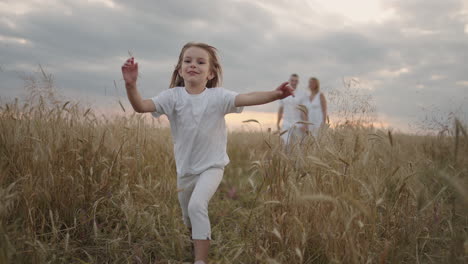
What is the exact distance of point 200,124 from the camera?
251 centimetres

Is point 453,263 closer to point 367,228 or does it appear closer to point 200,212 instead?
point 367,228

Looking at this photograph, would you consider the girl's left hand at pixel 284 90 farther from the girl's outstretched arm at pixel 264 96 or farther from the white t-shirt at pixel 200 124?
the white t-shirt at pixel 200 124

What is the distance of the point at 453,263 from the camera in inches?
73.0

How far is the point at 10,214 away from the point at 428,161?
3468 millimetres

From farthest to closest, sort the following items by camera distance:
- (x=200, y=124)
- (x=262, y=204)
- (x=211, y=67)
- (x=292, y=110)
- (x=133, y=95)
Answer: (x=292, y=110), (x=211, y=67), (x=200, y=124), (x=133, y=95), (x=262, y=204)

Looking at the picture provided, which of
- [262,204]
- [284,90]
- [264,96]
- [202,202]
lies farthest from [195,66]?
[262,204]

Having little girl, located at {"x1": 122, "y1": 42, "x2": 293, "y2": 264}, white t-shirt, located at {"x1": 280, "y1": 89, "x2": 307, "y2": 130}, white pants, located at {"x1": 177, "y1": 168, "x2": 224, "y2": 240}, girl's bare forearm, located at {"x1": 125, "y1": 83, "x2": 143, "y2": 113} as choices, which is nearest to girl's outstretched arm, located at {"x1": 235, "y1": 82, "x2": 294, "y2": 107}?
little girl, located at {"x1": 122, "y1": 42, "x2": 293, "y2": 264}

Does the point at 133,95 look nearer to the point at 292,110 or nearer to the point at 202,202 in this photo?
the point at 202,202

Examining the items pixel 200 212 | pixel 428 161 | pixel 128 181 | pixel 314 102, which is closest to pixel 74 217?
pixel 128 181

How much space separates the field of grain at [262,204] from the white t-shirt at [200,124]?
1.10ft

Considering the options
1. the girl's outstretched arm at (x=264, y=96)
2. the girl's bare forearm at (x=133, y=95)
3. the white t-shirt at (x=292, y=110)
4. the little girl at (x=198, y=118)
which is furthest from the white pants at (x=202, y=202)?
the white t-shirt at (x=292, y=110)

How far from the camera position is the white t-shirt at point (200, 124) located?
251cm

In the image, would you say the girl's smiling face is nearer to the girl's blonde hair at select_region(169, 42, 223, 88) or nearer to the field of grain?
the girl's blonde hair at select_region(169, 42, 223, 88)

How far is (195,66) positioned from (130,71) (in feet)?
1.72
